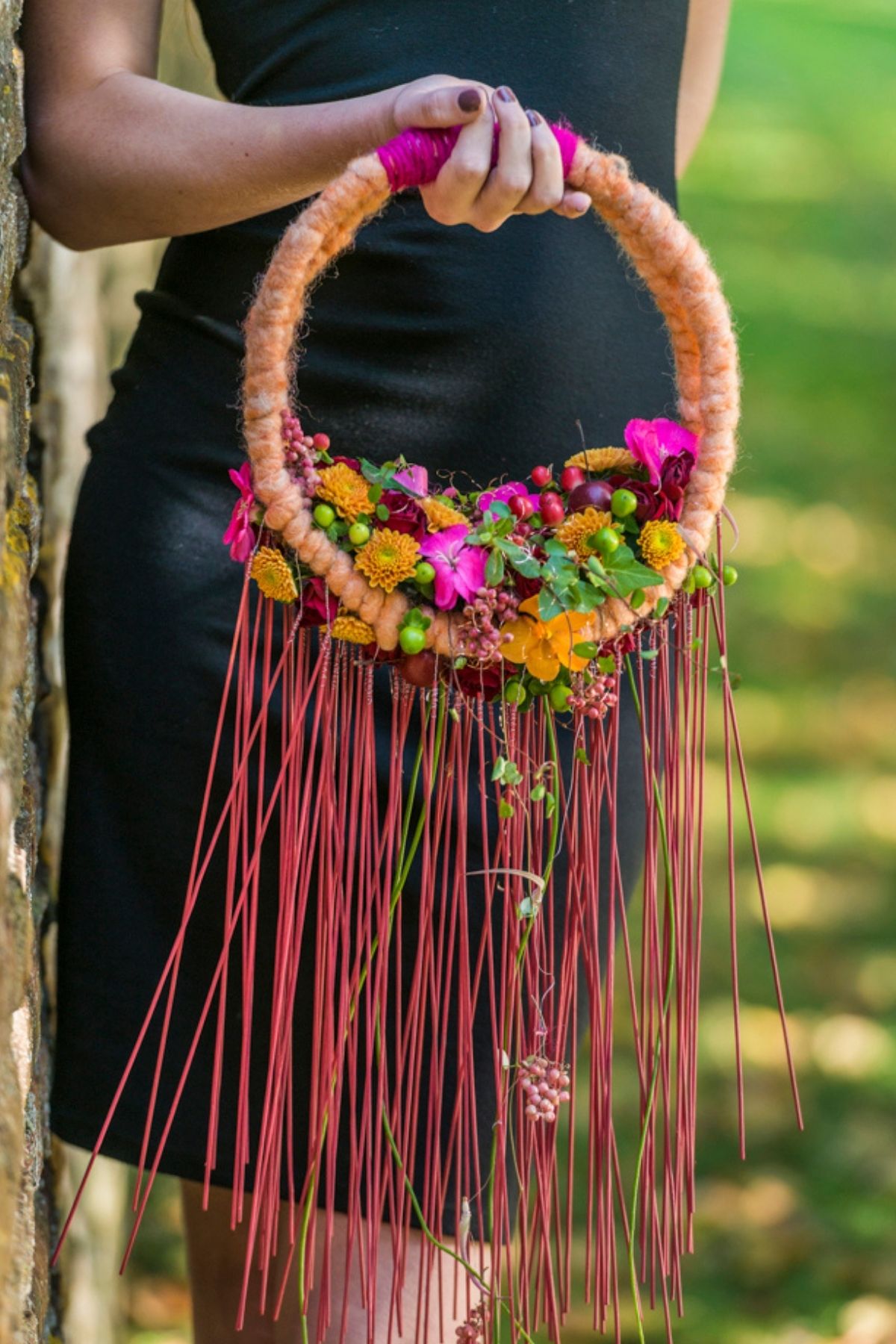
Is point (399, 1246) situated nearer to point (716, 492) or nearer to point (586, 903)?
point (586, 903)

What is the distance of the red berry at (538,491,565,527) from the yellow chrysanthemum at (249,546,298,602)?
180mm

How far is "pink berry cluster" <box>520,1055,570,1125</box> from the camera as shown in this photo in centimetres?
101

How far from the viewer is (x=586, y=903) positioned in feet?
3.48

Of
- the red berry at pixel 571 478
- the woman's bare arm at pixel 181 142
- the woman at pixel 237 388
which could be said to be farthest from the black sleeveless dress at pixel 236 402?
the red berry at pixel 571 478

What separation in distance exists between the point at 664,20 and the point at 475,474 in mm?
438

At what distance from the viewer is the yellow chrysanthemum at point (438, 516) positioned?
3.18ft

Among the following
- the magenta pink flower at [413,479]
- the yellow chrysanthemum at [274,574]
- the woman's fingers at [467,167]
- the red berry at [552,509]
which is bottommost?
the yellow chrysanthemum at [274,574]

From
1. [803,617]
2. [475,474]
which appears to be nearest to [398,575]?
[475,474]

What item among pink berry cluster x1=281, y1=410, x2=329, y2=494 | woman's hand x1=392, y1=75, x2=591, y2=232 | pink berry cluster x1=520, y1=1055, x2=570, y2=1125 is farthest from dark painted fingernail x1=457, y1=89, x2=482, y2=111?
pink berry cluster x1=520, y1=1055, x2=570, y2=1125

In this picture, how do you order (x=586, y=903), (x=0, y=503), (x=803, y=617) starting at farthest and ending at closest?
(x=803, y=617)
(x=586, y=903)
(x=0, y=503)

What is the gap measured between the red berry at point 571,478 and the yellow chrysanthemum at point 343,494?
0.15m

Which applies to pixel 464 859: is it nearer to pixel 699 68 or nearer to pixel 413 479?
pixel 413 479

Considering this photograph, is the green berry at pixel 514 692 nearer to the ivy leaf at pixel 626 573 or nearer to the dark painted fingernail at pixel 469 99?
the ivy leaf at pixel 626 573

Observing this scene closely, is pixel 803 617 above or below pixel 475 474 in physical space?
above
